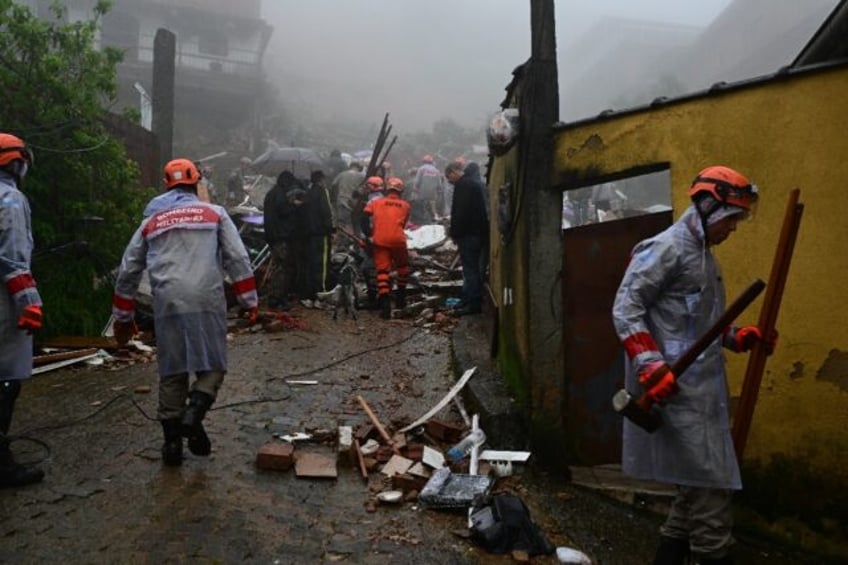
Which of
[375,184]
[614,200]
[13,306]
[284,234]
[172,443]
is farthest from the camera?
[614,200]

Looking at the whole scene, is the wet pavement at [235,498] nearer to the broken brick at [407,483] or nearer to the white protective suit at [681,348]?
the broken brick at [407,483]

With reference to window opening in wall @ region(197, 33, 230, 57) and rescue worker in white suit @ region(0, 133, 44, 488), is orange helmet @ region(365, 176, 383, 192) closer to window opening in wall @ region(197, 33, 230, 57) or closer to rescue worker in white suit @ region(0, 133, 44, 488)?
rescue worker in white suit @ region(0, 133, 44, 488)

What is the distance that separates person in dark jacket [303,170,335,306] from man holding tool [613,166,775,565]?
7.96 metres

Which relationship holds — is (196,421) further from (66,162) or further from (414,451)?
(66,162)

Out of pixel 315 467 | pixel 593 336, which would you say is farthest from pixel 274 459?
pixel 593 336

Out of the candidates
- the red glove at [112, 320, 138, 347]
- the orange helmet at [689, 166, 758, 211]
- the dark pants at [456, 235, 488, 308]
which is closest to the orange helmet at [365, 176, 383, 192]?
the dark pants at [456, 235, 488, 308]

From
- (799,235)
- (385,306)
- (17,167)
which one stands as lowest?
(385,306)

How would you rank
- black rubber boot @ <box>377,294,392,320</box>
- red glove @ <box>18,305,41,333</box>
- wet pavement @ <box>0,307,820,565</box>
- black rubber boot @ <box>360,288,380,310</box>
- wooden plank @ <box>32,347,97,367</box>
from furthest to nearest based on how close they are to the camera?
1. black rubber boot @ <box>360,288,380,310</box>
2. black rubber boot @ <box>377,294,392,320</box>
3. wooden plank @ <box>32,347,97,367</box>
4. red glove @ <box>18,305,41,333</box>
5. wet pavement @ <box>0,307,820,565</box>

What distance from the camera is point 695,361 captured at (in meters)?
3.12

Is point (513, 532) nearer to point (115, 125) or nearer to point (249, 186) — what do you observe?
point (115, 125)

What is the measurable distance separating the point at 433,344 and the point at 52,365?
438 cm

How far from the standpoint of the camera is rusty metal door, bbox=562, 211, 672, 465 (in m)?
4.86

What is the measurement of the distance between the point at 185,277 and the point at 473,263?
5369mm

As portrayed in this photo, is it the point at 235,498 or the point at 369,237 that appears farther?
the point at 369,237
